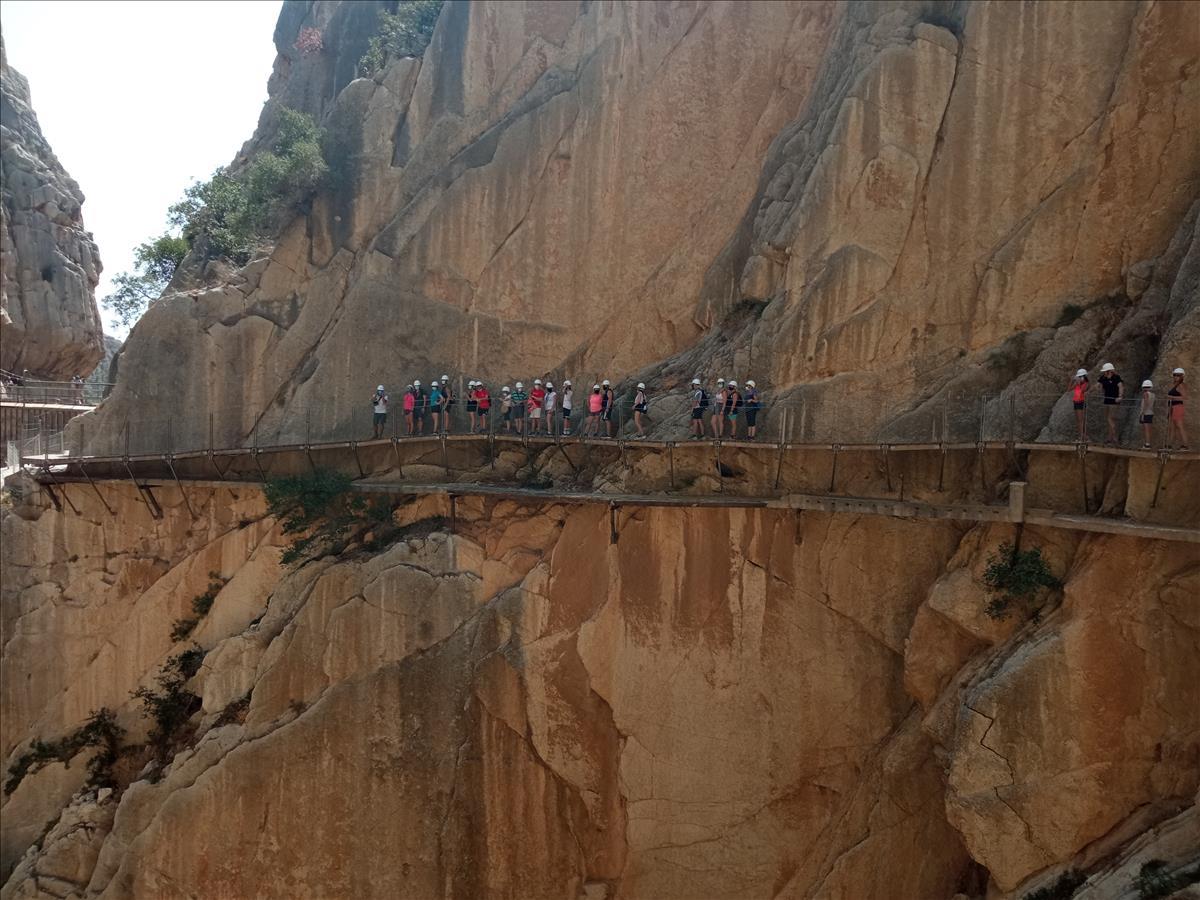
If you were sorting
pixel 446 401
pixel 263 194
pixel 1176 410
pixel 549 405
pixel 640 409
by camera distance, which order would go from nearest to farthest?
pixel 1176 410 < pixel 640 409 < pixel 549 405 < pixel 446 401 < pixel 263 194

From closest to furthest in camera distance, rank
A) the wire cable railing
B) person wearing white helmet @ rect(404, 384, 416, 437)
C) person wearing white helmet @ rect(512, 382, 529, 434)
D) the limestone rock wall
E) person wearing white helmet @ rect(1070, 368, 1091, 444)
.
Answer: person wearing white helmet @ rect(1070, 368, 1091, 444) < the wire cable railing < the limestone rock wall < person wearing white helmet @ rect(512, 382, 529, 434) < person wearing white helmet @ rect(404, 384, 416, 437)

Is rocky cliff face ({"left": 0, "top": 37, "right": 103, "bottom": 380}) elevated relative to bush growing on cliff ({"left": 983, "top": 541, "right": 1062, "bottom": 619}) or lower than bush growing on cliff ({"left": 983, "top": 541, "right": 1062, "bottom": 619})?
elevated

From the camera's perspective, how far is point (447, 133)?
2234 cm

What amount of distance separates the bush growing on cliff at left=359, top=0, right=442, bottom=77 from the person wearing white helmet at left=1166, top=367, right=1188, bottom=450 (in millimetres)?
16113

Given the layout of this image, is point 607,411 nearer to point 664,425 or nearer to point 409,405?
point 664,425

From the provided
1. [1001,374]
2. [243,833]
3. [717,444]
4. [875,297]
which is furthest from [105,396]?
[1001,374]

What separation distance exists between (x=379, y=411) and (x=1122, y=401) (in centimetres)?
1205

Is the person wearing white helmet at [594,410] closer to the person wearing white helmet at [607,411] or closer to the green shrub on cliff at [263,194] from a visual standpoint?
the person wearing white helmet at [607,411]

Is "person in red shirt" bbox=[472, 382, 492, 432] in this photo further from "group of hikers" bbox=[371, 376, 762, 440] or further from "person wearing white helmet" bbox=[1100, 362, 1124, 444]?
"person wearing white helmet" bbox=[1100, 362, 1124, 444]

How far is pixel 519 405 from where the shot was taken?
64.7 feet

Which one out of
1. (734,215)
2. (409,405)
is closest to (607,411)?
(409,405)

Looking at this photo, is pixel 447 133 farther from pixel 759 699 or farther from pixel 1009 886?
pixel 1009 886

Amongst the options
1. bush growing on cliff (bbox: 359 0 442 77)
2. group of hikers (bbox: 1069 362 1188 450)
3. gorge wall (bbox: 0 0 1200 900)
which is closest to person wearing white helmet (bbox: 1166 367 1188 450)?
group of hikers (bbox: 1069 362 1188 450)

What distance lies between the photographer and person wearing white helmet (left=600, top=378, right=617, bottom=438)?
18516mm
